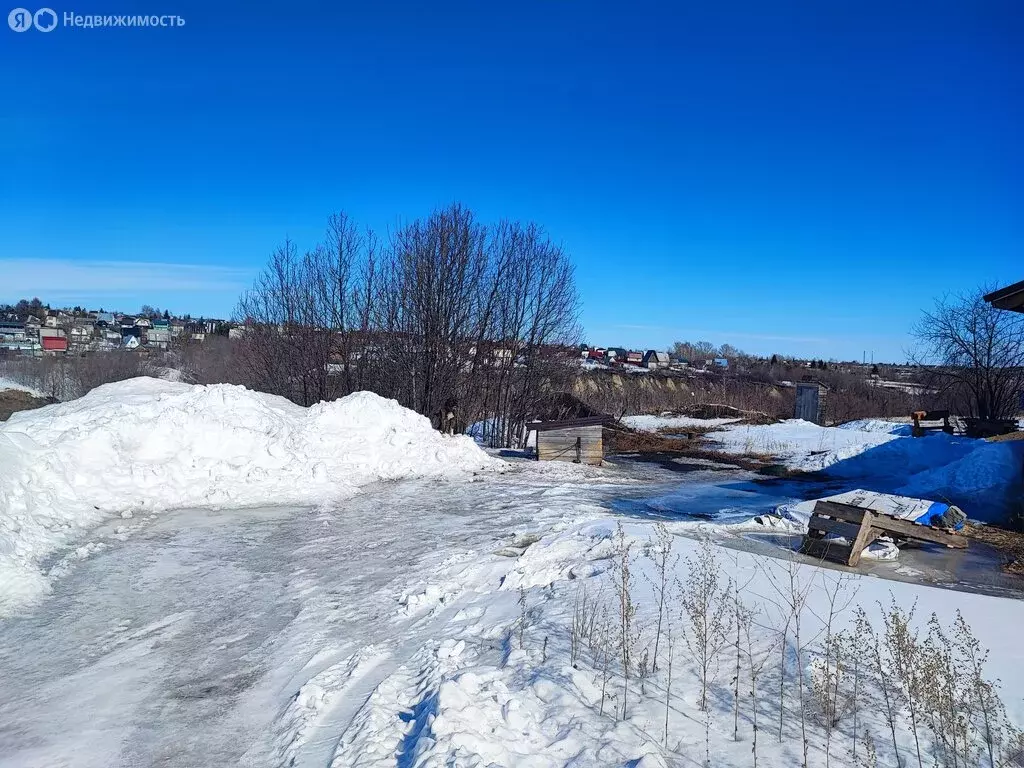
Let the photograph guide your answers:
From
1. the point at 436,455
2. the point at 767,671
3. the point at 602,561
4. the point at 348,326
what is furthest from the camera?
the point at 348,326

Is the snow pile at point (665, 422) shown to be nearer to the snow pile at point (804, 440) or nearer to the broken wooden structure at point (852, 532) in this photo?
the snow pile at point (804, 440)

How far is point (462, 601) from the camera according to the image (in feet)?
22.2

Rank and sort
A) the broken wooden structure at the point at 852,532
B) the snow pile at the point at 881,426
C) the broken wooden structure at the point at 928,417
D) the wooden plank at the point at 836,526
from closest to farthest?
the broken wooden structure at the point at 852,532 → the wooden plank at the point at 836,526 → the broken wooden structure at the point at 928,417 → the snow pile at the point at 881,426

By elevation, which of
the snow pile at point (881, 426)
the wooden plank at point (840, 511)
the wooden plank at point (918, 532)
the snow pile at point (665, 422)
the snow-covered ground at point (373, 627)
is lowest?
the snow-covered ground at point (373, 627)

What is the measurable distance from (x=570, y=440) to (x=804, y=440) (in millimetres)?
11383

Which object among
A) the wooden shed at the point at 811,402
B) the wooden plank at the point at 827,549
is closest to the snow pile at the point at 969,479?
the wooden plank at the point at 827,549

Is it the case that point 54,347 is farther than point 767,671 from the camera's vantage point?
Yes

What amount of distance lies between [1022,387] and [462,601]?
26816 millimetres

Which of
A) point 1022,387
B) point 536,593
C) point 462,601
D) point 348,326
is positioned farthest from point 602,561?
point 1022,387

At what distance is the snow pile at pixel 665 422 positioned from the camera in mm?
29594

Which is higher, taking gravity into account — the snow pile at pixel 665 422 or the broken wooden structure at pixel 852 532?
the snow pile at pixel 665 422

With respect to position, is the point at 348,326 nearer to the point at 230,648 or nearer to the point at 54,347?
the point at 230,648

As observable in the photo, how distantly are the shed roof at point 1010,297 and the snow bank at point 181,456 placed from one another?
10.3 metres

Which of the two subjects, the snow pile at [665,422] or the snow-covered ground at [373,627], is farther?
the snow pile at [665,422]
